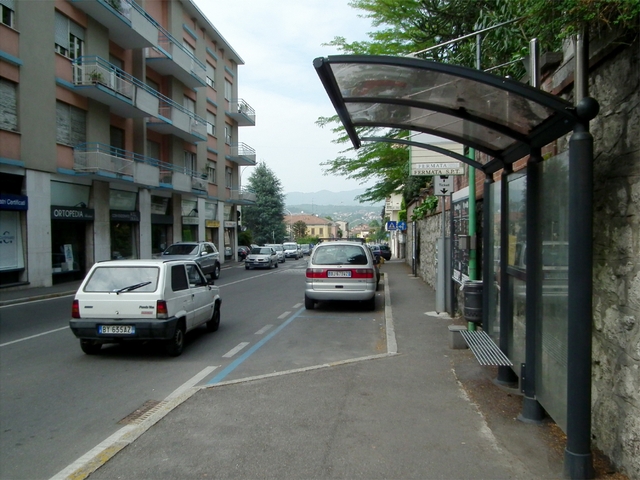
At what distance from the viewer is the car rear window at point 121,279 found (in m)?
7.67

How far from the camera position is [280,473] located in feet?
12.6

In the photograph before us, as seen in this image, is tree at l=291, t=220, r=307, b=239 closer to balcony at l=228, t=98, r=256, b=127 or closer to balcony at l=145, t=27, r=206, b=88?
balcony at l=228, t=98, r=256, b=127

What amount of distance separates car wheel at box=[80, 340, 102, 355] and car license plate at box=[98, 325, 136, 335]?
0.46m

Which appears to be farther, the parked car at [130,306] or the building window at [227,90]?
the building window at [227,90]

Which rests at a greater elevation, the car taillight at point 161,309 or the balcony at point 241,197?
the balcony at point 241,197

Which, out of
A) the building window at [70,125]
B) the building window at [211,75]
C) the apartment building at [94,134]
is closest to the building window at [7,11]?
the apartment building at [94,134]

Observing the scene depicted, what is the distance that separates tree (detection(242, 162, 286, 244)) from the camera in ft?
229

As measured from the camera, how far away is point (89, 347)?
794cm

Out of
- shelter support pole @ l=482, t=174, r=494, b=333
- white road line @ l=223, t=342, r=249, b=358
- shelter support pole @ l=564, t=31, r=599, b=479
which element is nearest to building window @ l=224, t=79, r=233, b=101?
white road line @ l=223, t=342, r=249, b=358

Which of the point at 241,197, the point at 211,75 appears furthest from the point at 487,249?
the point at 241,197

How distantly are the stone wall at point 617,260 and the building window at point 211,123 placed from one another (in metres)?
37.8

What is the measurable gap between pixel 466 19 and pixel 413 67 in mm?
7216

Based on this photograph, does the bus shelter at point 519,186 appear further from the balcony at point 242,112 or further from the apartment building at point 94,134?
the balcony at point 242,112

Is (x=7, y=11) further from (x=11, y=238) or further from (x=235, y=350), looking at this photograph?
(x=235, y=350)
